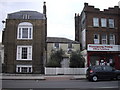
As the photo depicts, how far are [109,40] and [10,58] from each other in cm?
1562

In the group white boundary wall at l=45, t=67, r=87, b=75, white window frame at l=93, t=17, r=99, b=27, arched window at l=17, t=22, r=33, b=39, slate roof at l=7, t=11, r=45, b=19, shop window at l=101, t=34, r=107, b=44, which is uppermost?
slate roof at l=7, t=11, r=45, b=19

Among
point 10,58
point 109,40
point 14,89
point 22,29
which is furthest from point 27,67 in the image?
point 14,89

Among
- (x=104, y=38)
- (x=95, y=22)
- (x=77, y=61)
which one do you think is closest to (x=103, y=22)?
(x=95, y=22)

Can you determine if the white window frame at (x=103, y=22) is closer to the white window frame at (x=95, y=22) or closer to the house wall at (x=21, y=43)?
the white window frame at (x=95, y=22)

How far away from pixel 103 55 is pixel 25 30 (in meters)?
12.7

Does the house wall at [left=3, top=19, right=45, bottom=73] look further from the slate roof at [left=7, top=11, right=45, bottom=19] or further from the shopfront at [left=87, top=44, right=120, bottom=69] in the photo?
the shopfront at [left=87, top=44, right=120, bottom=69]

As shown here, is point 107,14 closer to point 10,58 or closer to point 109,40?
point 109,40

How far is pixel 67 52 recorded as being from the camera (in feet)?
103

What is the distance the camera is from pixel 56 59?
90.2 ft

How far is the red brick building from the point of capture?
94.7ft

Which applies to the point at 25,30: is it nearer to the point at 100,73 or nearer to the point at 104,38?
the point at 104,38

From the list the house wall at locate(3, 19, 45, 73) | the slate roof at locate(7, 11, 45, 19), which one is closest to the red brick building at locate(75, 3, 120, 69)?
the house wall at locate(3, 19, 45, 73)

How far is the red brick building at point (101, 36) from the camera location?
28.9 metres

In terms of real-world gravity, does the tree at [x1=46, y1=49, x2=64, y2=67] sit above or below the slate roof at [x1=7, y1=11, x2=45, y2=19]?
below
